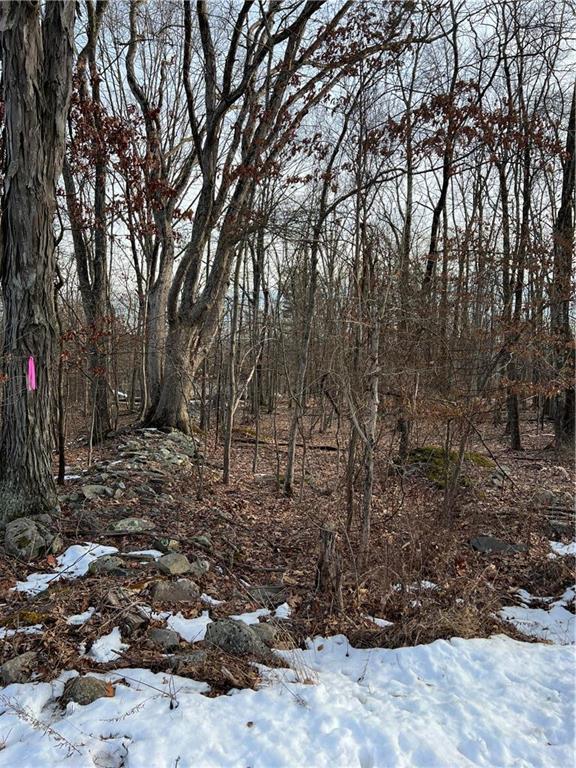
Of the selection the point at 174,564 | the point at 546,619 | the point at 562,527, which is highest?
the point at 174,564

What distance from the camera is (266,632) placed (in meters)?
3.66

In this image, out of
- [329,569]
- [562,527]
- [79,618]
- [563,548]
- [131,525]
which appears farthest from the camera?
[562,527]

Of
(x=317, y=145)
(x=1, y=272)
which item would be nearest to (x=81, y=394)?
(x=317, y=145)

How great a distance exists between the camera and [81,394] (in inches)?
773

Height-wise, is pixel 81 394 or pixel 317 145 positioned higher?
pixel 317 145

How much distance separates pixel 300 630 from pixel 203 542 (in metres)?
1.76

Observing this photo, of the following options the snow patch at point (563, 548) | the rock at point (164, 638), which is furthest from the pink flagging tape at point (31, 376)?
the snow patch at point (563, 548)

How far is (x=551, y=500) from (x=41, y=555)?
6476 mm

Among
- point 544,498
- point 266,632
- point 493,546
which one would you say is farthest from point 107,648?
point 544,498

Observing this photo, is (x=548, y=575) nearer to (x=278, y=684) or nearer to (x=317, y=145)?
(x=278, y=684)

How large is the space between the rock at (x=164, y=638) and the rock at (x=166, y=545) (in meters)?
1.51

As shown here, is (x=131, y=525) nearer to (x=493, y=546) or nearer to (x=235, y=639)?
(x=235, y=639)

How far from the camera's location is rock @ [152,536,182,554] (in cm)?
500

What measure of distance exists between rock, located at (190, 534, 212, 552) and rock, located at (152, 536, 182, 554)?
0.62 ft
